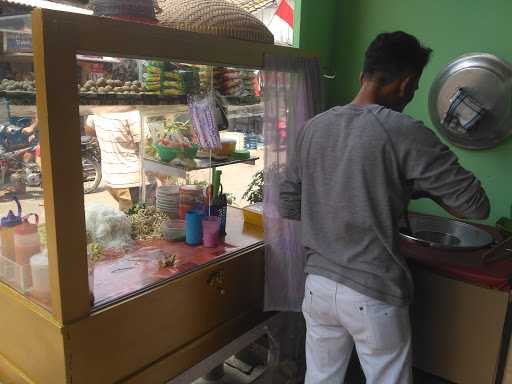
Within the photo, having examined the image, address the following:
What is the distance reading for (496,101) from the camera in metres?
2.10

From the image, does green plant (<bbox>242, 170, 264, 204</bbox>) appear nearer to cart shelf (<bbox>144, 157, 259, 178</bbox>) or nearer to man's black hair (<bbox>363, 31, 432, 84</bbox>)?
cart shelf (<bbox>144, 157, 259, 178</bbox>)

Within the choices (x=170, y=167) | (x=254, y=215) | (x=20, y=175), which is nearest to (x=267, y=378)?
(x=254, y=215)

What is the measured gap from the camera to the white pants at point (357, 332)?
146 centimetres

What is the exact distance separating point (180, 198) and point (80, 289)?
0.82 metres

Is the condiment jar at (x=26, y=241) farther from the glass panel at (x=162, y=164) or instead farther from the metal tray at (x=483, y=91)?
the metal tray at (x=483, y=91)

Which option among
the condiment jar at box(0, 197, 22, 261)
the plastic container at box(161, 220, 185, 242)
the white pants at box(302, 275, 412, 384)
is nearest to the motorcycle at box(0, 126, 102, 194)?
the condiment jar at box(0, 197, 22, 261)

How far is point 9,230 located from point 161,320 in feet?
2.15

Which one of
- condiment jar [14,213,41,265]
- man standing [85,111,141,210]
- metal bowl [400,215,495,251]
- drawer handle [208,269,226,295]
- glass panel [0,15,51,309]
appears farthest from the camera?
metal bowl [400,215,495,251]

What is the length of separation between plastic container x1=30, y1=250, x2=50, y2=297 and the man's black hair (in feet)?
4.15

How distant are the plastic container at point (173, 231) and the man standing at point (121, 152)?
18cm

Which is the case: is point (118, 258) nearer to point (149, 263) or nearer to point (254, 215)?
point (149, 263)

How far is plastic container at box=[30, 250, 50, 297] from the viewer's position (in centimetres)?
150

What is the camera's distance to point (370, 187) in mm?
1396

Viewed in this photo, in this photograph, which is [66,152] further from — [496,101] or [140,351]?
[496,101]
